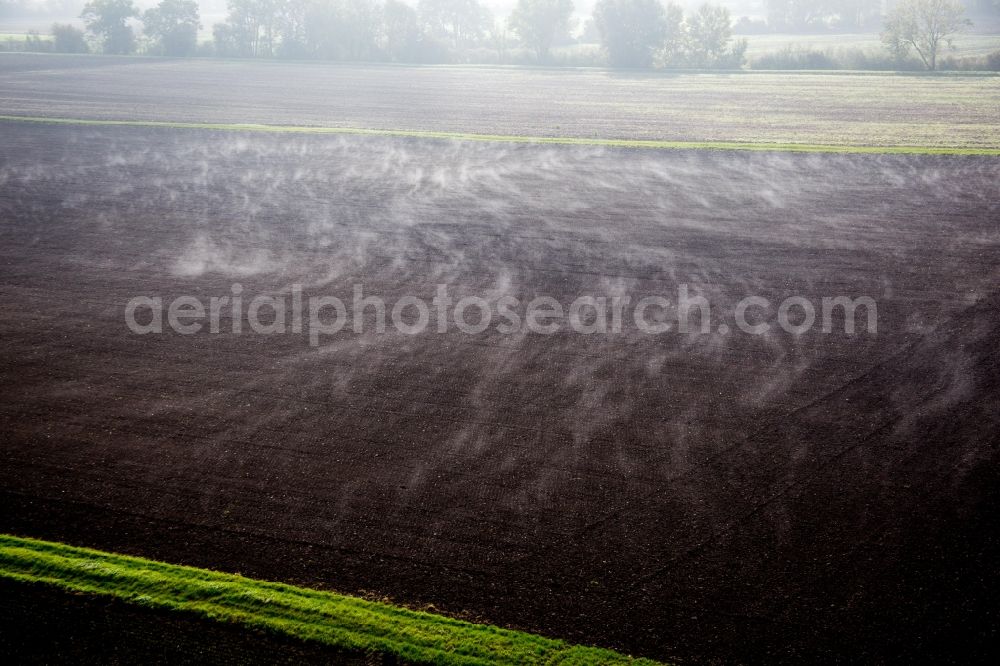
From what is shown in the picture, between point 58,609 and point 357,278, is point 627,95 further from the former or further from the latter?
point 58,609

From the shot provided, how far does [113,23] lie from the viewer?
1934 inches

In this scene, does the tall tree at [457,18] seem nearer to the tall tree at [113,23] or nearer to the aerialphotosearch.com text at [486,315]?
the tall tree at [113,23]

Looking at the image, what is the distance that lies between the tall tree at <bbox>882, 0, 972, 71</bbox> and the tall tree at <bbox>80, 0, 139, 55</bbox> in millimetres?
50219

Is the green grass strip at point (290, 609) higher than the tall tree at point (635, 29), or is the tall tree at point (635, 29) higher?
the tall tree at point (635, 29)

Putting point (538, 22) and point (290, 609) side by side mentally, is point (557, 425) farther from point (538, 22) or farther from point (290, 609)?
point (538, 22)

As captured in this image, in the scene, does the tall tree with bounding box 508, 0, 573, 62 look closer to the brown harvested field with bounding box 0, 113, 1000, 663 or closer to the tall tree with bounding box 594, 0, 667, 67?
the tall tree with bounding box 594, 0, 667, 67

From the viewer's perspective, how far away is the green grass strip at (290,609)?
454 cm

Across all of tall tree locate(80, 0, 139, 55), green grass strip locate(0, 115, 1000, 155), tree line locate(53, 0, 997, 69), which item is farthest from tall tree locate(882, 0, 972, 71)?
tall tree locate(80, 0, 139, 55)

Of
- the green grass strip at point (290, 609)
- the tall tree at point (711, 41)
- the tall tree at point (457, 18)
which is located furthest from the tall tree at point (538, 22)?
the green grass strip at point (290, 609)

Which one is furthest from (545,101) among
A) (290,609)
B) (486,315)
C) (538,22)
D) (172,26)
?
Result: (172,26)

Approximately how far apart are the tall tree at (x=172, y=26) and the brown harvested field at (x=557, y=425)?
4352 centimetres

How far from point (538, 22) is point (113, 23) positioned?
31.1 meters

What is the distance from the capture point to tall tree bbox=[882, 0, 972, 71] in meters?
36.7

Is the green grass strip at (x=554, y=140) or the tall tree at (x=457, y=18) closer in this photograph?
the green grass strip at (x=554, y=140)
